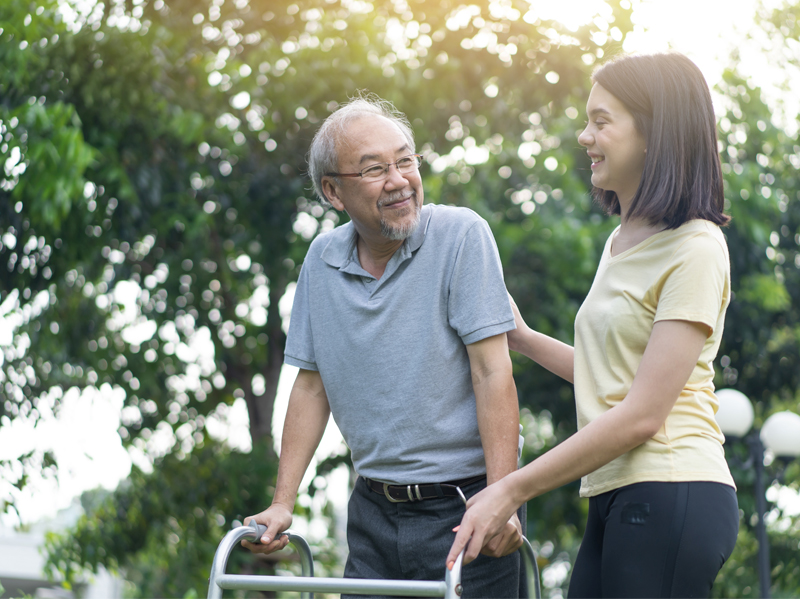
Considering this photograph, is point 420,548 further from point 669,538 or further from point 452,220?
point 452,220

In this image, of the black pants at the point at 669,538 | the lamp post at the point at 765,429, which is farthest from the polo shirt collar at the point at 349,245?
the lamp post at the point at 765,429

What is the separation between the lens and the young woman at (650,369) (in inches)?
58.4

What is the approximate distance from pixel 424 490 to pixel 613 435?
0.64 metres

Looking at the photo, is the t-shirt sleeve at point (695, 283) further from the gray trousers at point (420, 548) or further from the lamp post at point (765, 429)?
the lamp post at point (765, 429)

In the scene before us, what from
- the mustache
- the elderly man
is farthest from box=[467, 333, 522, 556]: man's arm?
the mustache

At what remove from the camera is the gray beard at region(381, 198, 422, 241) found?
2078 mm

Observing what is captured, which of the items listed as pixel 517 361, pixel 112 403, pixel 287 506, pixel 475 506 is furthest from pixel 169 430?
pixel 475 506

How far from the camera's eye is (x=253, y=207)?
6754 mm

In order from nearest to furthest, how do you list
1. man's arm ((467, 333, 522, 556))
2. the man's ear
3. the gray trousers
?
1. man's arm ((467, 333, 522, 556))
2. the gray trousers
3. the man's ear

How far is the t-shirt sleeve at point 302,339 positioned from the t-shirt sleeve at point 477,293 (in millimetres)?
443

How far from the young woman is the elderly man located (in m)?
0.30

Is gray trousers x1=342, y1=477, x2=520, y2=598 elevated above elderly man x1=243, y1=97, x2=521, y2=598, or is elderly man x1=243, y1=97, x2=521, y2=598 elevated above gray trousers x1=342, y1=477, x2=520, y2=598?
elderly man x1=243, y1=97, x2=521, y2=598

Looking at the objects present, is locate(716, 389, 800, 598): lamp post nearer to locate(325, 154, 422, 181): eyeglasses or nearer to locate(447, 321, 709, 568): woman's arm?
locate(325, 154, 422, 181): eyeglasses

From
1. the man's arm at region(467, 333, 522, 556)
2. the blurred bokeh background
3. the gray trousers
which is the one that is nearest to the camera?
the man's arm at region(467, 333, 522, 556)
